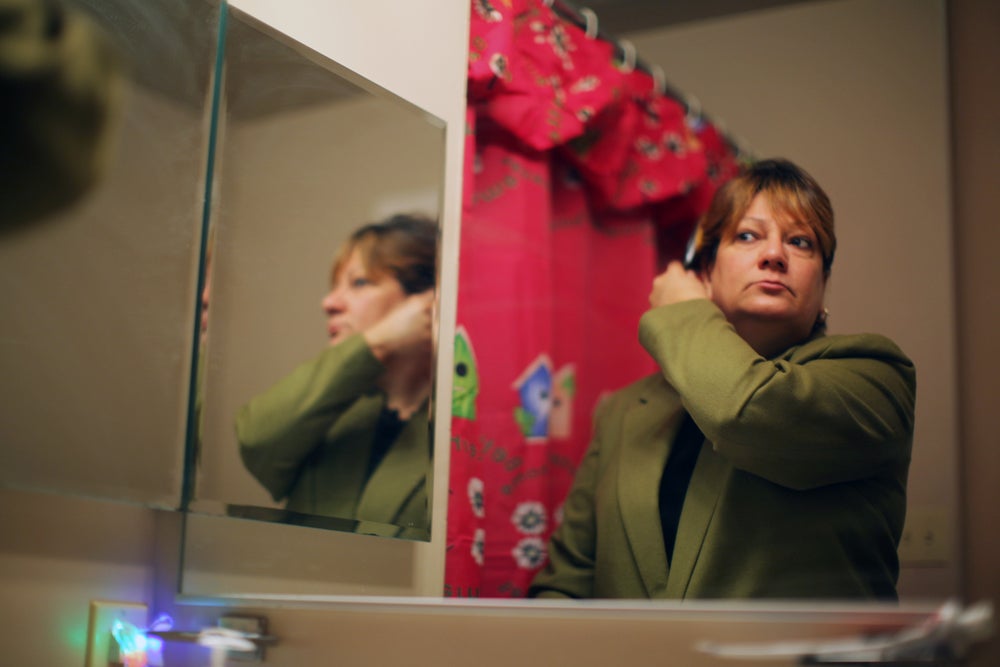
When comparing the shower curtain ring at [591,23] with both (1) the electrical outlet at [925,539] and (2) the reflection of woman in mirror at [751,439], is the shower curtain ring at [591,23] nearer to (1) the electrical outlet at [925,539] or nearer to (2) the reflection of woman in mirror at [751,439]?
(2) the reflection of woman in mirror at [751,439]

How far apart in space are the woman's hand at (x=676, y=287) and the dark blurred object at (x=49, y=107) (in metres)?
0.69

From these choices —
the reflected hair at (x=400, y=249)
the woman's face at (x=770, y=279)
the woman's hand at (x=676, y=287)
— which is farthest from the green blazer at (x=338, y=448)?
the woman's face at (x=770, y=279)

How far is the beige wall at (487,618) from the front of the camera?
95 cm

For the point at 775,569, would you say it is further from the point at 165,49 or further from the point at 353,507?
the point at 165,49

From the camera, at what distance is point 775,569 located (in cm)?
101

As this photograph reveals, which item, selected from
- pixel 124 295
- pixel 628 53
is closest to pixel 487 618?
pixel 124 295

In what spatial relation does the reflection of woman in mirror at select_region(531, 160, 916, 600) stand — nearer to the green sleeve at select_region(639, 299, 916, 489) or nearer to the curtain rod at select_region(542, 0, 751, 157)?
the green sleeve at select_region(639, 299, 916, 489)

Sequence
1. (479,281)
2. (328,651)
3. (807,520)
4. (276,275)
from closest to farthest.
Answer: (807,520)
(328,651)
(276,275)
(479,281)

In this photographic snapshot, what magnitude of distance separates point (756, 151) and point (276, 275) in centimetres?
67

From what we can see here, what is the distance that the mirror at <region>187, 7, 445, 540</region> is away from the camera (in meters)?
1.32

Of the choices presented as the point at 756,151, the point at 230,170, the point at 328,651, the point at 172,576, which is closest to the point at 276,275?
the point at 230,170

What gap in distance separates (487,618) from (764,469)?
33cm

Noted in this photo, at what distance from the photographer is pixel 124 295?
48.8 inches

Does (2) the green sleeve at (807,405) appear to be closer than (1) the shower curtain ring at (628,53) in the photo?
Yes
